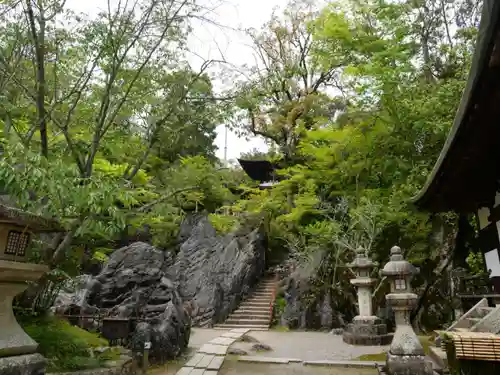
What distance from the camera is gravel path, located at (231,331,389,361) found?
9.52 metres

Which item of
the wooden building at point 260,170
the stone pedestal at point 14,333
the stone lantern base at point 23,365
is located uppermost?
the wooden building at point 260,170

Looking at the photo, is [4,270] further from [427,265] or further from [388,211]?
[427,265]

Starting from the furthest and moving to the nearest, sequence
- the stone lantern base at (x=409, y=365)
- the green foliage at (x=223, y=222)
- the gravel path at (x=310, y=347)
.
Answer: the green foliage at (x=223, y=222) → the gravel path at (x=310, y=347) → the stone lantern base at (x=409, y=365)

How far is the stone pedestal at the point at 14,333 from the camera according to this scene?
4.84 metres

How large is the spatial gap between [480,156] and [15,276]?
6.65m

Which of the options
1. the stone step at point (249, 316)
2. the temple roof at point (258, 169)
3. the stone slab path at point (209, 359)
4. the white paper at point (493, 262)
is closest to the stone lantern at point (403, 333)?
the white paper at point (493, 262)

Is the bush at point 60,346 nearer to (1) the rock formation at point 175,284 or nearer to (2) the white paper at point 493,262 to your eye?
(1) the rock formation at point 175,284

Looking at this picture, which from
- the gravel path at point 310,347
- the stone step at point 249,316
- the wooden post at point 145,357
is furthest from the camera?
the stone step at point 249,316

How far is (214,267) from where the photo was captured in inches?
773

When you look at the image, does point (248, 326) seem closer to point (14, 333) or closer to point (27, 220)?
point (14, 333)

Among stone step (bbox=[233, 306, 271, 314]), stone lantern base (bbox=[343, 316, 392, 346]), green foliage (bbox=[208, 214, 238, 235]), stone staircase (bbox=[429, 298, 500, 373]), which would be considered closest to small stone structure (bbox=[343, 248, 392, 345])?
stone lantern base (bbox=[343, 316, 392, 346])

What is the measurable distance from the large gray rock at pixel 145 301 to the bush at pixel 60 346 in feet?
3.59

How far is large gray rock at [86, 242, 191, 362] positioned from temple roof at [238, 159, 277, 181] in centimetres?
1715

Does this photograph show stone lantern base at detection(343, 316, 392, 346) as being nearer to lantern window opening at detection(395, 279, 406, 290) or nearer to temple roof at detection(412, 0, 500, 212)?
lantern window opening at detection(395, 279, 406, 290)
